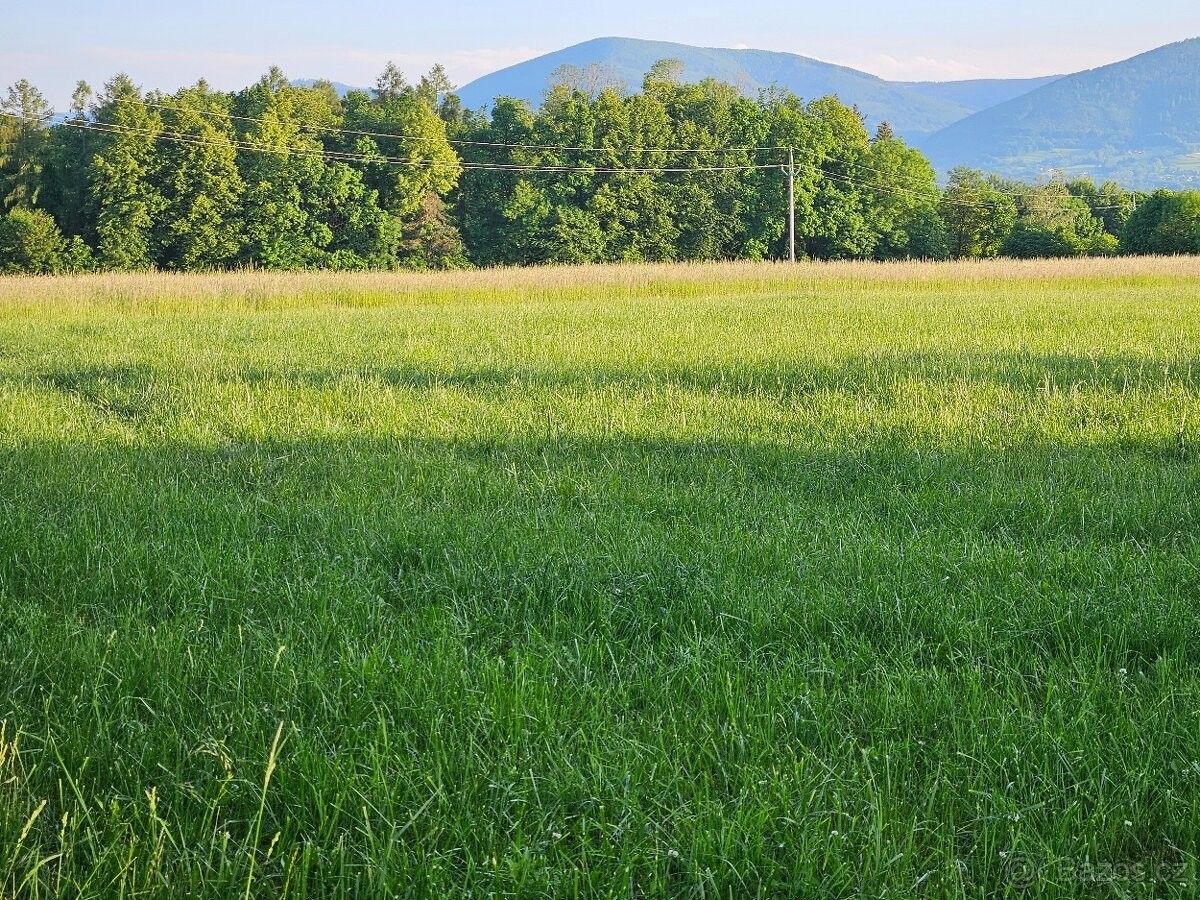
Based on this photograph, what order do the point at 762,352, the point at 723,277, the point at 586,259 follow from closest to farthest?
the point at 762,352, the point at 723,277, the point at 586,259

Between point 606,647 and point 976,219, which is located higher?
point 976,219

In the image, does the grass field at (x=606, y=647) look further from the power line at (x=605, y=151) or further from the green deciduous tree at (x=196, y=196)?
the power line at (x=605, y=151)

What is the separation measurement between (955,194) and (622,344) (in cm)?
5703

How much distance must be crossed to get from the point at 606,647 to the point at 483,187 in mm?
54974

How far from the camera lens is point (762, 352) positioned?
11641 mm

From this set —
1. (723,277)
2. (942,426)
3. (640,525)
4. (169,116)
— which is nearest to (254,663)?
(640,525)

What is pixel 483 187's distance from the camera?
184ft

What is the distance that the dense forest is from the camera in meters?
46.8

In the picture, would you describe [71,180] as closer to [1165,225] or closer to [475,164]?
[475,164]

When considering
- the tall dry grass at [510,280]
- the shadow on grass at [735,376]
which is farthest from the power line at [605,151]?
the shadow on grass at [735,376]

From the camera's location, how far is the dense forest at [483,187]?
46812 mm

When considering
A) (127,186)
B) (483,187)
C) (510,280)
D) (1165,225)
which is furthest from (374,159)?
(1165,225)

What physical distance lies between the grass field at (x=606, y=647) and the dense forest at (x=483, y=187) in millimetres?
42405

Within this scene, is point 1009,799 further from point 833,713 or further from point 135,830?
point 135,830
